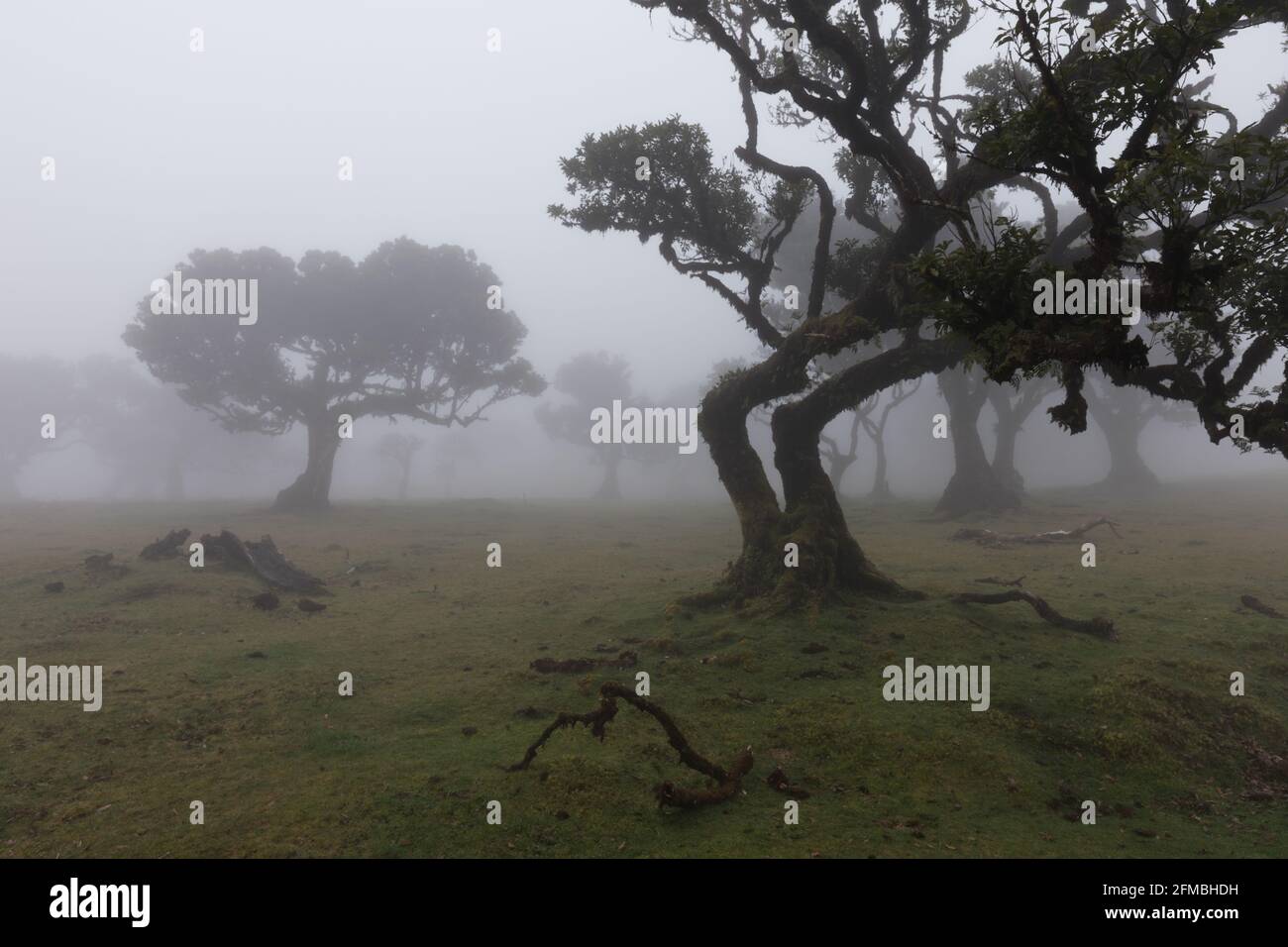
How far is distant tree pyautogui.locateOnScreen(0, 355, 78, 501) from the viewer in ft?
234

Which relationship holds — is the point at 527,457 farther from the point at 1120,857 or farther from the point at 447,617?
the point at 1120,857

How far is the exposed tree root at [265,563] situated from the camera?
1922 centimetres

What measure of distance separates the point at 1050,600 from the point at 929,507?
A: 2263cm

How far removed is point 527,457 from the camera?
153 meters

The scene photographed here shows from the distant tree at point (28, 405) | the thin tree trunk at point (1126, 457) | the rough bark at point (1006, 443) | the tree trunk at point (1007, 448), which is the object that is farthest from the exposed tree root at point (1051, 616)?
the distant tree at point (28, 405)

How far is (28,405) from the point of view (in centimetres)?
7206

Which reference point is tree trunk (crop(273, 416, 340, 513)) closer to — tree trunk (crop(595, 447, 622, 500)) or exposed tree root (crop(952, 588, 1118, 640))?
tree trunk (crop(595, 447, 622, 500))

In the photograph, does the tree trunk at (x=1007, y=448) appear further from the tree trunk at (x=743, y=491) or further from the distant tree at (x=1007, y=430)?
the tree trunk at (x=743, y=491)

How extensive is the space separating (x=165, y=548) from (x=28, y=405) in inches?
2771

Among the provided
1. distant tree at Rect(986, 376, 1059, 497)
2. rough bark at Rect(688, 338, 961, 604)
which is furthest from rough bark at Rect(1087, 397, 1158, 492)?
rough bark at Rect(688, 338, 961, 604)

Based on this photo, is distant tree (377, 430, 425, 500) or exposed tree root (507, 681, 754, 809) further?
distant tree (377, 430, 425, 500)

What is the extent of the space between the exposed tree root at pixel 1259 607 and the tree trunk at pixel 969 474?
17.7m

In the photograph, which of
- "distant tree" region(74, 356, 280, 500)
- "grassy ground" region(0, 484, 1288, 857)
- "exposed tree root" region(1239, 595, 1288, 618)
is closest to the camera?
"grassy ground" region(0, 484, 1288, 857)

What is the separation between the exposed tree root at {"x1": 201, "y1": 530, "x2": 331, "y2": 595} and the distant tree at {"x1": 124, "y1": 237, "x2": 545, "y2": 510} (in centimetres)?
2141
